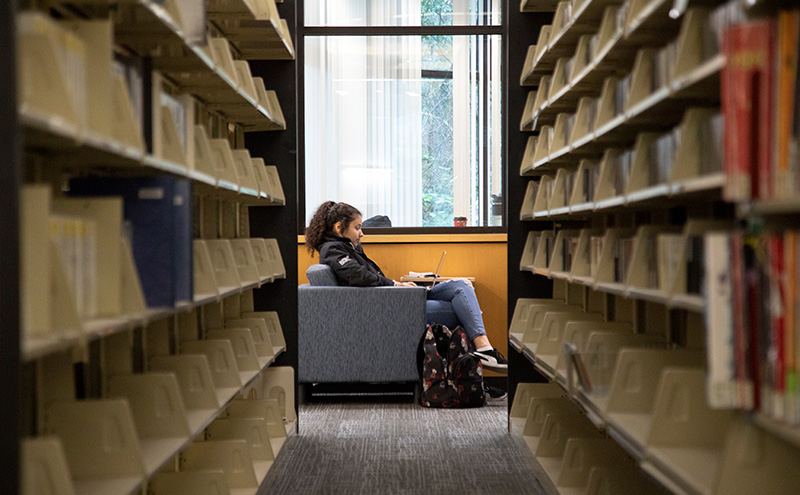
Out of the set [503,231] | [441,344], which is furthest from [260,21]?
[503,231]

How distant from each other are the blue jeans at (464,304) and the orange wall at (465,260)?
0.55m

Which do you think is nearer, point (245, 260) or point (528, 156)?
point (245, 260)

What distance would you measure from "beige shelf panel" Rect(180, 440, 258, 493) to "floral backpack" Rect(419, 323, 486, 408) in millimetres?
1889

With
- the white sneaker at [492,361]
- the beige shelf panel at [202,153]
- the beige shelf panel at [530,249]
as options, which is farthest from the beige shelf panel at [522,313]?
the beige shelf panel at [202,153]

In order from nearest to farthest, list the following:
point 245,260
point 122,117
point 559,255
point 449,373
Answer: point 122,117
point 245,260
point 559,255
point 449,373

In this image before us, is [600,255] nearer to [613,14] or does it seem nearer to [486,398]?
[613,14]

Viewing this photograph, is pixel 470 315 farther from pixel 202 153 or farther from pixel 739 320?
pixel 739 320

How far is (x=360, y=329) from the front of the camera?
4793 mm

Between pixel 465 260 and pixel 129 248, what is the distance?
4229 mm

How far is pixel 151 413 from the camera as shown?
7.15 feet

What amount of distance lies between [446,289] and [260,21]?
257 centimetres

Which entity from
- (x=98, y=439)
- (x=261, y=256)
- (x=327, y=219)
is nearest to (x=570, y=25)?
(x=261, y=256)

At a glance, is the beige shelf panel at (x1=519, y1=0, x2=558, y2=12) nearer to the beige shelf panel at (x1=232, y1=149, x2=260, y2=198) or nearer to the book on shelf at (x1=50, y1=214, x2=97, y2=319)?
the beige shelf panel at (x1=232, y1=149, x2=260, y2=198)

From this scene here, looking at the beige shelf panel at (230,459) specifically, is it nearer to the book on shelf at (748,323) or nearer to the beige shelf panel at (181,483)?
the beige shelf panel at (181,483)
